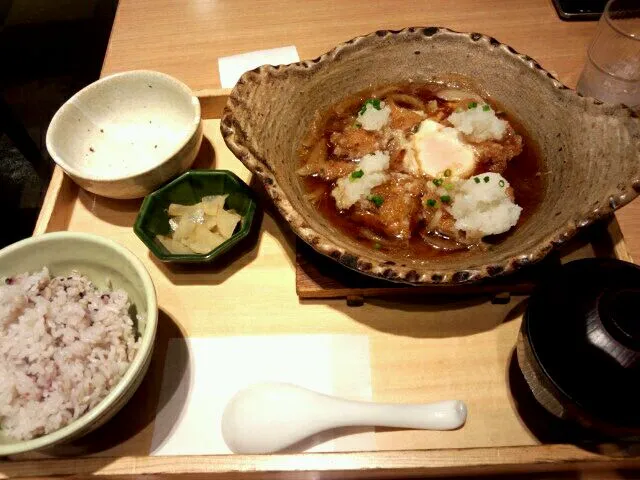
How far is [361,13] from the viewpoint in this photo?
2979 mm

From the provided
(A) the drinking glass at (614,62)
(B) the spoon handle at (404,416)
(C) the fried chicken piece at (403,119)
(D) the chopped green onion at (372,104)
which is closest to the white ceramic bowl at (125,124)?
(D) the chopped green onion at (372,104)

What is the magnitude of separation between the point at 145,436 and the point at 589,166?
181cm

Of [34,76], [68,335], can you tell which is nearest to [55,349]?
[68,335]

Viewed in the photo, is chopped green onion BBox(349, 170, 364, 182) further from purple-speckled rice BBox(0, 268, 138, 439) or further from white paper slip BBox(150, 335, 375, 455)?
purple-speckled rice BBox(0, 268, 138, 439)

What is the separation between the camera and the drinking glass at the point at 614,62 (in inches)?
94.7

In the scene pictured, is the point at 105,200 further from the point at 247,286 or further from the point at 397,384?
the point at 397,384

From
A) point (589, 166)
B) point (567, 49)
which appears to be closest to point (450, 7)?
point (567, 49)

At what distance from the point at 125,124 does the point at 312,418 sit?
5.36 feet

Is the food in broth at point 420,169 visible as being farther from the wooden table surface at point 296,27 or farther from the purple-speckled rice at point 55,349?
the purple-speckled rice at point 55,349

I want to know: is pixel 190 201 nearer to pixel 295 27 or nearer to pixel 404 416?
pixel 404 416

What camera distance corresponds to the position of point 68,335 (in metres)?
1.54

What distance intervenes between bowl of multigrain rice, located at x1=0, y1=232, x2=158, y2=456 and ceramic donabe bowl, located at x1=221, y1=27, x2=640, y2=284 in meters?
0.59

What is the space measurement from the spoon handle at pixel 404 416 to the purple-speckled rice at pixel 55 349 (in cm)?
68

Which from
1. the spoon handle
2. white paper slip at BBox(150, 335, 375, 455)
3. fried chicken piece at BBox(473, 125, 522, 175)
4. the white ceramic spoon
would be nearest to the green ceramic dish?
white paper slip at BBox(150, 335, 375, 455)
